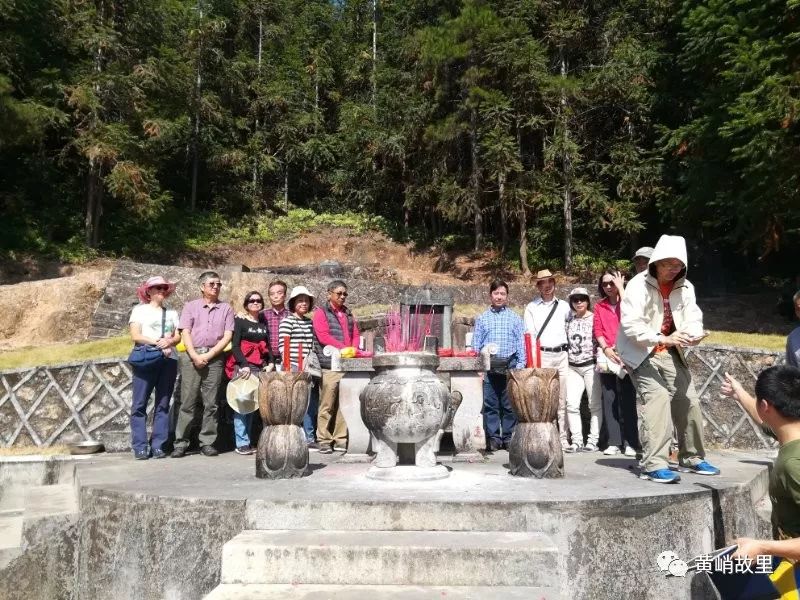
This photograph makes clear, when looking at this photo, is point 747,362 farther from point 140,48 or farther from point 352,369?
point 140,48

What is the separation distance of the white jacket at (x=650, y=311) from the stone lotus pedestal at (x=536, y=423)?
0.57 metres

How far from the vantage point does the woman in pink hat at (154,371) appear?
6.07 metres

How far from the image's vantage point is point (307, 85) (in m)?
31.6

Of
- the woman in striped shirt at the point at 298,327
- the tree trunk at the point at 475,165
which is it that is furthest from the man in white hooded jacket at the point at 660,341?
the tree trunk at the point at 475,165

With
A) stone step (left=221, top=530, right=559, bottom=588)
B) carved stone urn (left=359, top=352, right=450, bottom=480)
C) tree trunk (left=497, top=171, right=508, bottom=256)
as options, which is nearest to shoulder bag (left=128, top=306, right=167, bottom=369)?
carved stone urn (left=359, top=352, right=450, bottom=480)

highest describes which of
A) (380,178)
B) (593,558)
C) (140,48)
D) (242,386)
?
(140,48)

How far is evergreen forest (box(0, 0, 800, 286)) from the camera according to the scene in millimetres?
19906

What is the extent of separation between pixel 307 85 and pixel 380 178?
6.56 m

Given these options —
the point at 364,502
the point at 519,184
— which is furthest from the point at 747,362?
the point at 519,184

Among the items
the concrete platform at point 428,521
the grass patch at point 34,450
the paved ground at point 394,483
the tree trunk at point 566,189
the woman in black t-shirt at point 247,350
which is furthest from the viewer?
the tree trunk at point 566,189

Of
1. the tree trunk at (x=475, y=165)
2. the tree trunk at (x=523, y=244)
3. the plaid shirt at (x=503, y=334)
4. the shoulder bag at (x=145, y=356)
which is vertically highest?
the tree trunk at (x=475, y=165)

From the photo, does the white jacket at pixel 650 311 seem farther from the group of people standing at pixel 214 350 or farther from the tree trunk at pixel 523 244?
the tree trunk at pixel 523 244

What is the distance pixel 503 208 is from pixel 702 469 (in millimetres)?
19313

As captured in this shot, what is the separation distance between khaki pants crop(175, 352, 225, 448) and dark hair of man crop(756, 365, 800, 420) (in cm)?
477
